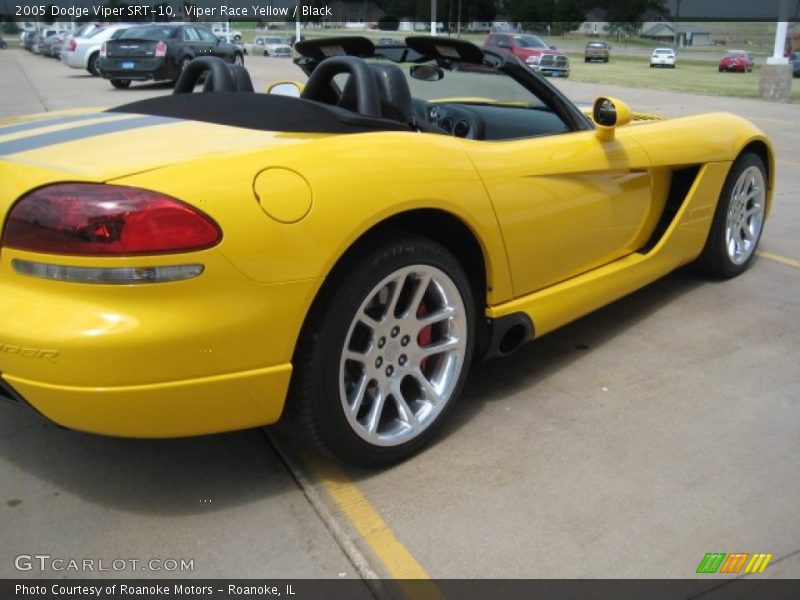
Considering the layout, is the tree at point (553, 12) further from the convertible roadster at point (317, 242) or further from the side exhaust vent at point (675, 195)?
the convertible roadster at point (317, 242)

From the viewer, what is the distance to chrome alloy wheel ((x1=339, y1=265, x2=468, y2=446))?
7.91 ft

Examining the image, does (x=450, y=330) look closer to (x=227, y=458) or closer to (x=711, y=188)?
(x=227, y=458)

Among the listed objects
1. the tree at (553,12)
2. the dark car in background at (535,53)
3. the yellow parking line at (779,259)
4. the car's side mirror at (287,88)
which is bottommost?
the yellow parking line at (779,259)

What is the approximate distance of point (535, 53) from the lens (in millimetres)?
28656

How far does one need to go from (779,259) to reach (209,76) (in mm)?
→ 3719

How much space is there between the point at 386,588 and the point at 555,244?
4.93 ft

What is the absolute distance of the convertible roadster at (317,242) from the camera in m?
1.94

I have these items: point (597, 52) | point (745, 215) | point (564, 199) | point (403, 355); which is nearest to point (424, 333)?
point (403, 355)

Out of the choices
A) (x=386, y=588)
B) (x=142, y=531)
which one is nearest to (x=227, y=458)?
(x=142, y=531)

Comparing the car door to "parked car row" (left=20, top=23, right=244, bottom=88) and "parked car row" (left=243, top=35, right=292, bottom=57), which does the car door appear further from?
"parked car row" (left=243, top=35, right=292, bottom=57)

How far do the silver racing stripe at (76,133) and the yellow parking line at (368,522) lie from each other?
1.29 metres

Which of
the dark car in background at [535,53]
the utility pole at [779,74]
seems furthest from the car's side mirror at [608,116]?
the dark car in background at [535,53]

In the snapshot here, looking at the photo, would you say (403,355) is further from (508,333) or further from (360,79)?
(360,79)

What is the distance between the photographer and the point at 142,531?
2.22 meters
